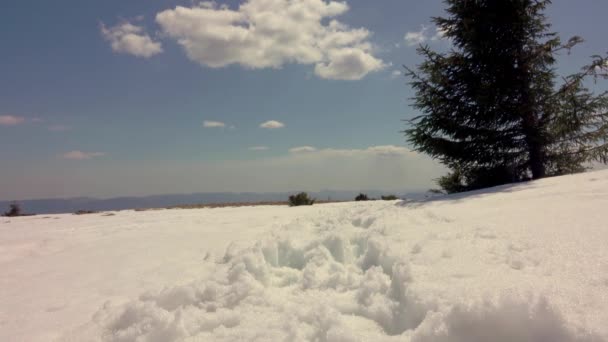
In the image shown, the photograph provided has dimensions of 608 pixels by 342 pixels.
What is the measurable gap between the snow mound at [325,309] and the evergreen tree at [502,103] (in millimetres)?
7107

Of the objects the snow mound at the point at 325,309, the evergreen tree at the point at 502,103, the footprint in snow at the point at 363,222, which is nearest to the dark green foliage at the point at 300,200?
the evergreen tree at the point at 502,103

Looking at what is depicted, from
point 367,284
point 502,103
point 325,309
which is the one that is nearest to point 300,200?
point 502,103

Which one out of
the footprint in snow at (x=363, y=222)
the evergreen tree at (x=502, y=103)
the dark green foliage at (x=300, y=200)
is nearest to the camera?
the footprint in snow at (x=363, y=222)

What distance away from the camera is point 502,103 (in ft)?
27.7

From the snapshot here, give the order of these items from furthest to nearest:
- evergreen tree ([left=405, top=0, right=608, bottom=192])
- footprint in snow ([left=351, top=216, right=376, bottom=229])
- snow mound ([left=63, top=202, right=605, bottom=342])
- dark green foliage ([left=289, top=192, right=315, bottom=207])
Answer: dark green foliage ([left=289, top=192, right=315, bottom=207])
evergreen tree ([left=405, top=0, right=608, bottom=192])
footprint in snow ([left=351, top=216, right=376, bottom=229])
snow mound ([left=63, top=202, right=605, bottom=342])

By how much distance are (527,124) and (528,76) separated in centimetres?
131

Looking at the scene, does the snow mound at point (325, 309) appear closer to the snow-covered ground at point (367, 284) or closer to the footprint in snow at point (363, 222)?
the snow-covered ground at point (367, 284)

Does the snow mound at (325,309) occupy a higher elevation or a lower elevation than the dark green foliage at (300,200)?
lower

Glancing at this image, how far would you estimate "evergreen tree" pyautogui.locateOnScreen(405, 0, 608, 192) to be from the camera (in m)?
8.06

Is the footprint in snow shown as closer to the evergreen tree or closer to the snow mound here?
the snow mound

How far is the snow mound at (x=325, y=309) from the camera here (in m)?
1.56

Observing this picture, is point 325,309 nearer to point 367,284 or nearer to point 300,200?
point 367,284

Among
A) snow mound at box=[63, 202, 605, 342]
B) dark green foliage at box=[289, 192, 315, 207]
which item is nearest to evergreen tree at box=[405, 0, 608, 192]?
dark green foliage at box=[289, 192, 315, 207]

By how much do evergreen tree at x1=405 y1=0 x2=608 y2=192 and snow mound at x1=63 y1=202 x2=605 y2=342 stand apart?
711 cm
